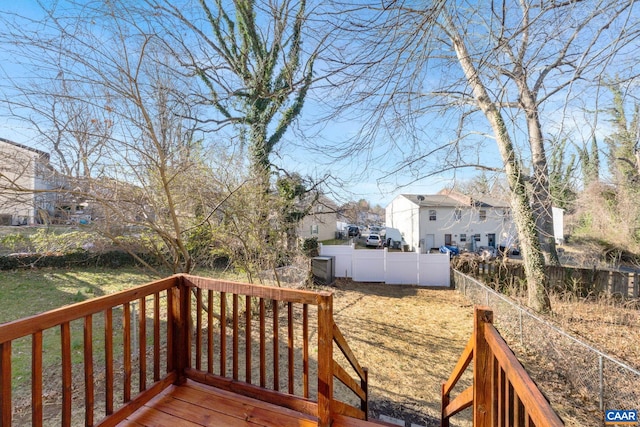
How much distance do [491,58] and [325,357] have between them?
2851mm

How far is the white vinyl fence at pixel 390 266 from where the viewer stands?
979cm

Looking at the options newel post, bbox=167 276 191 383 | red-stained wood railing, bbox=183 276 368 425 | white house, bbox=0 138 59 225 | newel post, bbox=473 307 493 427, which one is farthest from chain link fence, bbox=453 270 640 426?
white house, bbox=0 138 59 225

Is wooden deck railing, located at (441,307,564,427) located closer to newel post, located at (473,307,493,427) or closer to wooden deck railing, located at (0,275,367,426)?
newel post, located at (473,307,493,427)

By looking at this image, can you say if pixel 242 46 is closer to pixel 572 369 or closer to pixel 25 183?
pixel 25 183

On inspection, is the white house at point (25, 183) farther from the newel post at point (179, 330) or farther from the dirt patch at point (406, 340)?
the dirt patch at point (406, 340)

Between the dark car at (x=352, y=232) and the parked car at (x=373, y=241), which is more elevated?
the dark car at (x=352, y=232)

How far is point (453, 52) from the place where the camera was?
3273 mm

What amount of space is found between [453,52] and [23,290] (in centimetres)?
1128

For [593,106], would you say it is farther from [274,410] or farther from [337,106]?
[274,410]

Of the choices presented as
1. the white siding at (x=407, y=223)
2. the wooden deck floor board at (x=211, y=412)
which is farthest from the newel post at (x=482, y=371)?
the white siding at (x=407, y=223)

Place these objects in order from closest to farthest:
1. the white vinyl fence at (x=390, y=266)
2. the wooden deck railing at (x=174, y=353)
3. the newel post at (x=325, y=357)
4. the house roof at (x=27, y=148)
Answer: the wooden deck railing at (x=174, y=353), the newel post at (x=325, y=357), the house roof at (x=27, y=148), the white vinyl fence at (x=390, y=266)

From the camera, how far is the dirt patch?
11.4ft

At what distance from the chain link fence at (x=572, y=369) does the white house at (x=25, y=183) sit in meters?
6.33

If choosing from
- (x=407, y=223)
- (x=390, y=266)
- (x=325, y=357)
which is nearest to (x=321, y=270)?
(x=390, y=266)
